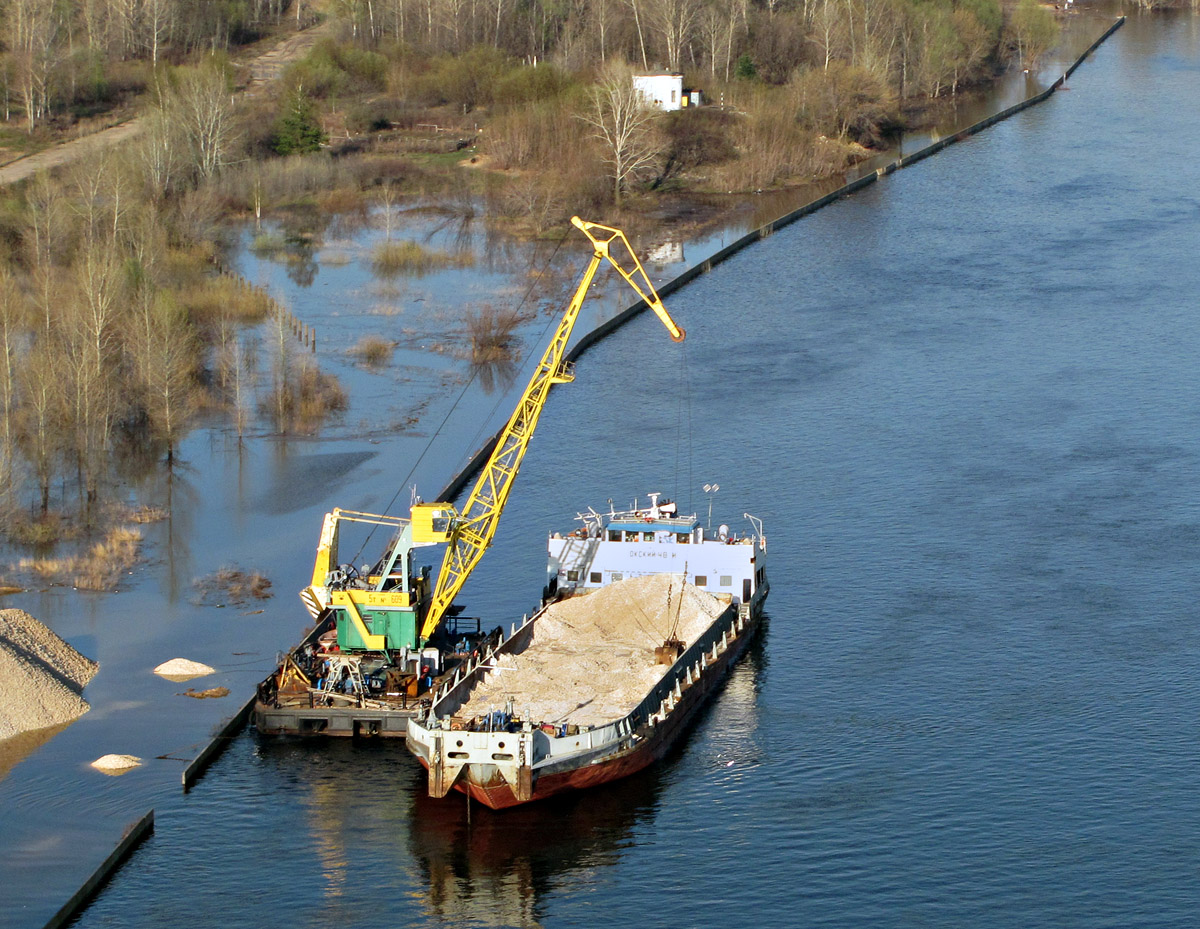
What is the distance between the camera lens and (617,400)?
68.3 meters

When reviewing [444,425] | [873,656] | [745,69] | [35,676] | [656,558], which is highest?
[745,69]

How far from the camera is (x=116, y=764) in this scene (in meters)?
38.4

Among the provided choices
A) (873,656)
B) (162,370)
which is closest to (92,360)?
(162,370)

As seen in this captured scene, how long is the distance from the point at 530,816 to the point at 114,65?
319 ft

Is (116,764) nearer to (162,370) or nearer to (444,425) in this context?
(162,370)

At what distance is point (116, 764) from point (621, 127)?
237 feet

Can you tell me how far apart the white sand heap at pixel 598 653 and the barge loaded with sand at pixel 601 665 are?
0.13 feet

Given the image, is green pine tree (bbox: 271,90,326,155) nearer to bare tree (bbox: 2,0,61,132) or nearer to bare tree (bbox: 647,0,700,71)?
bare tree (bbox: 2,0,61,132)

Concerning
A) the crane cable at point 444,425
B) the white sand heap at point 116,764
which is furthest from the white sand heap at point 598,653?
the crane cable at point 444,425

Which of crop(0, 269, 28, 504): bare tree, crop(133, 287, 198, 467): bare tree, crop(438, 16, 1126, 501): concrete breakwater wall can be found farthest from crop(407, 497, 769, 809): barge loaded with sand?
crop(133, 287, 198, 467): bare tree

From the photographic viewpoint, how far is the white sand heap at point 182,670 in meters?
43.3

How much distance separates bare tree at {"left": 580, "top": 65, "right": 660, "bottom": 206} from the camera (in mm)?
104000

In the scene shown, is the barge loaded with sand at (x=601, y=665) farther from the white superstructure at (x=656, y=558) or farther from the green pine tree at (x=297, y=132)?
the green pine tree at (x=297, y=132)

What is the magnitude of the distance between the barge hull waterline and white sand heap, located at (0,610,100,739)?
29.5 ft
